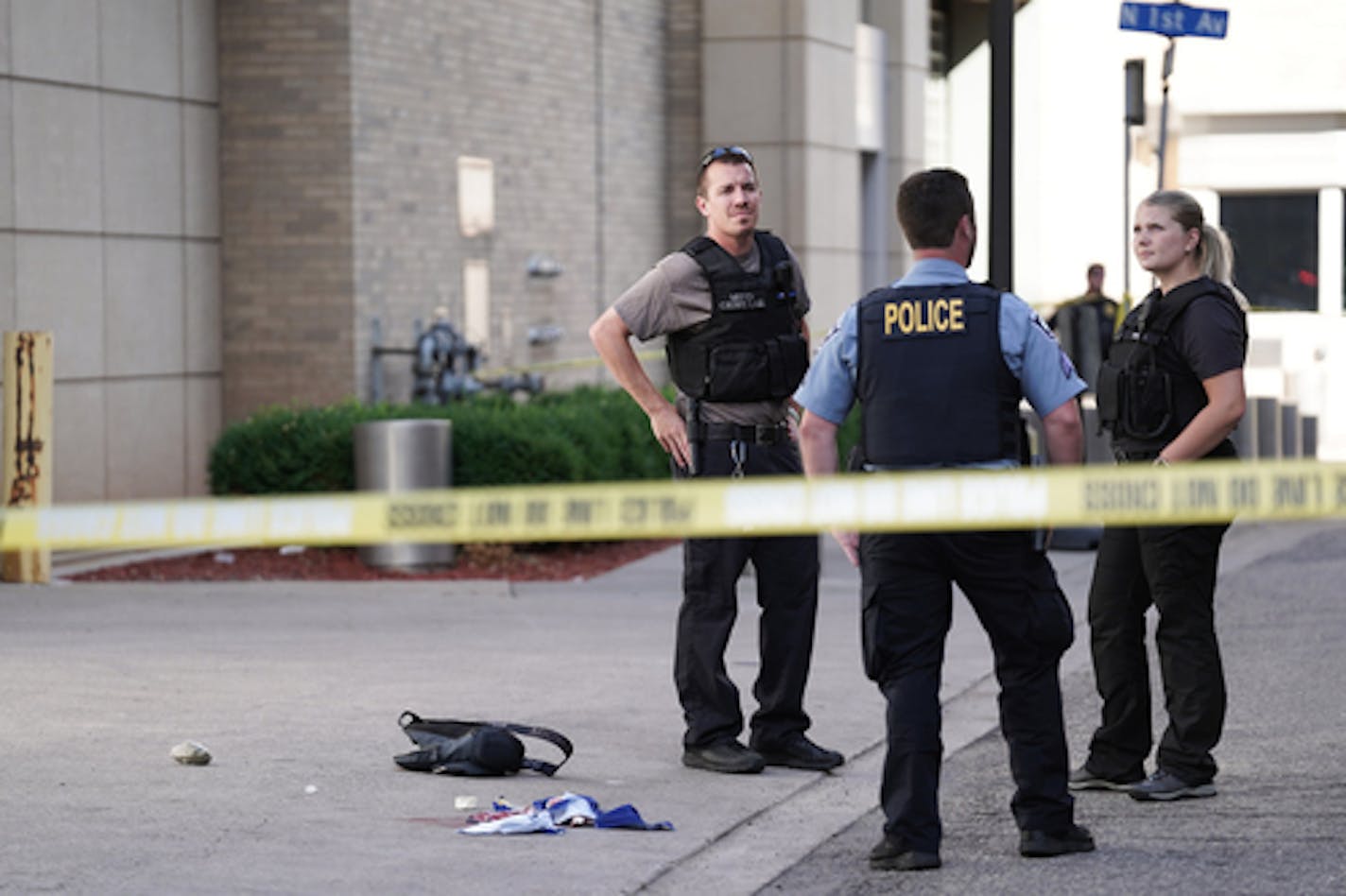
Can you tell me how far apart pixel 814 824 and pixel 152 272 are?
906cm

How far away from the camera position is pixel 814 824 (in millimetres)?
7289

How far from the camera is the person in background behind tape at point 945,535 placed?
6547mm

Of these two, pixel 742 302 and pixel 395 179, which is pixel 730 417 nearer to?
pixel 742 302

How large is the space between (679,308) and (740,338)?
222mm

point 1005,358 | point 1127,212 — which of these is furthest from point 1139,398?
point 1127,212

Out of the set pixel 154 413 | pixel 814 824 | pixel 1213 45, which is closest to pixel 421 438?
pixel 154 413

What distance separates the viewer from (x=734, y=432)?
7.91 metres

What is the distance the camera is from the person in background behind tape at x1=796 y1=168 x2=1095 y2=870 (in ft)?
21.5

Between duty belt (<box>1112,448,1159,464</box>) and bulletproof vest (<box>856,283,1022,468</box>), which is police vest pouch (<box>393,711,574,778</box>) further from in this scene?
duty belt (<box>1112,448,1159,464</box>)

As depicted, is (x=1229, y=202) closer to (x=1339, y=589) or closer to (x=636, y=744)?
(x=1339, y=589)

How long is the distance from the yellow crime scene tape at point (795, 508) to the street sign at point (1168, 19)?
723 centimetres

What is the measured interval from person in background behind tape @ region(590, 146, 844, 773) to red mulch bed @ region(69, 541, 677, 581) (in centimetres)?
521

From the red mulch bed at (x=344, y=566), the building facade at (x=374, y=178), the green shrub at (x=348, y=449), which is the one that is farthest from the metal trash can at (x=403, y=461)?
the building facade at (x=374, y=178)

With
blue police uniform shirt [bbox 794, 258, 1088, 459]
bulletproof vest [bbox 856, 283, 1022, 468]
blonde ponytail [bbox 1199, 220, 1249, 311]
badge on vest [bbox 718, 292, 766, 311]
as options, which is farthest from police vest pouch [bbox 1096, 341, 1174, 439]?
badge on vest [bbox 718, 292, 766, 311]
